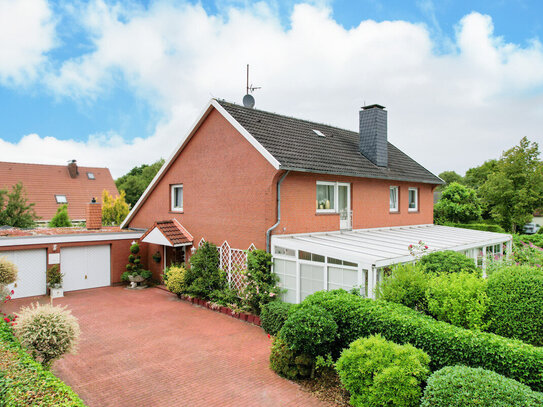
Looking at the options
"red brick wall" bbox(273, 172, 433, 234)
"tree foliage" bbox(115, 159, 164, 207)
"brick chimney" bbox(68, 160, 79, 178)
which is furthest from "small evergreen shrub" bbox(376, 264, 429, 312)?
"tree foliage" bbox(115, 159, 164, 207)

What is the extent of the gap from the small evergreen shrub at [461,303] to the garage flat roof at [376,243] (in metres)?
2.26

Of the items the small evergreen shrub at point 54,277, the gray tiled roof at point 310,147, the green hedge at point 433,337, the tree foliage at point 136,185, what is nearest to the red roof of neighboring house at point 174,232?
the small evergreen shrub at point 54,277

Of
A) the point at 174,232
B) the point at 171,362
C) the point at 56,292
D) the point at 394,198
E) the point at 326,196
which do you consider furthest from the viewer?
the point at 394,198

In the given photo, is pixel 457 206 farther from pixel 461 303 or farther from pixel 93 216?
pixel 93 216

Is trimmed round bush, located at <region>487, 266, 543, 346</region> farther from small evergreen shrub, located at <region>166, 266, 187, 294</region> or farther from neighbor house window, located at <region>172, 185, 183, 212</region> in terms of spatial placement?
neighbor house window, located at <region>172, 185, 183, 212</region>

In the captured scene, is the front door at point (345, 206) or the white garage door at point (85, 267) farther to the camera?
the white garage door at point (85, 267)

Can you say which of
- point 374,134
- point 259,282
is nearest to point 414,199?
point 374,134

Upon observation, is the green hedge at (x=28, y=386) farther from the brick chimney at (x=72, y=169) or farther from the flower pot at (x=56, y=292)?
the brick chimney at (x=72, y=169)

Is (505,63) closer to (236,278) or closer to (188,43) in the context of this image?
(188,43)

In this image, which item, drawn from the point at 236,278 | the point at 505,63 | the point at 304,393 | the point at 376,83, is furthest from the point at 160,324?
the point at 505,63

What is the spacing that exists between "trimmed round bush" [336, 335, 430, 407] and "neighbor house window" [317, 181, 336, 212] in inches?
311

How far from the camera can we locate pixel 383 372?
5617 mm

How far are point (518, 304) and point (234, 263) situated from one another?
943cm

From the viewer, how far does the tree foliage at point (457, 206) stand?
97.3 ft
